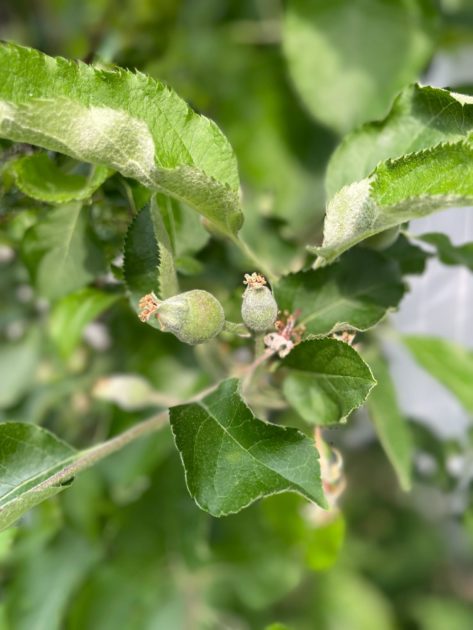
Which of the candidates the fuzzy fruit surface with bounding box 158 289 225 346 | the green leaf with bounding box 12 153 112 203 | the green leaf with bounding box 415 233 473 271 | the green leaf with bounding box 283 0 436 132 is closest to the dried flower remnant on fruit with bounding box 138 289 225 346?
the fuzzy fruit surface with bounding box 158 289 225 346

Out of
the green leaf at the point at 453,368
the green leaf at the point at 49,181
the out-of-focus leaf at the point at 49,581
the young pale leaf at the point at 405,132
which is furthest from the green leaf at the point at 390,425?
the out-of-focus leaf at the point at 49,581

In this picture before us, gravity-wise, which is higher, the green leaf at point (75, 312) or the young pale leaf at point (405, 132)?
the young pale leaf at point (405, 132)

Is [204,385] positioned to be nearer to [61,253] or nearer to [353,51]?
[61,253]

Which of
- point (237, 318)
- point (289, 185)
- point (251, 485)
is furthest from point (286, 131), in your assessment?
point (251, 485)

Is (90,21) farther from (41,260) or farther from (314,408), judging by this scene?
(314,408)

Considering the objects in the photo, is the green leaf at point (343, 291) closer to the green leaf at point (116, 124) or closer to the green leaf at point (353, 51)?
the green leaf at point (116, 124)

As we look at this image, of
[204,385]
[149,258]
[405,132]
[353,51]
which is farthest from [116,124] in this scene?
[353,51]

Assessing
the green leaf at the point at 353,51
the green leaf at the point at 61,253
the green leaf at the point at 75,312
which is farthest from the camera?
the green leaf at the point at 353,51
